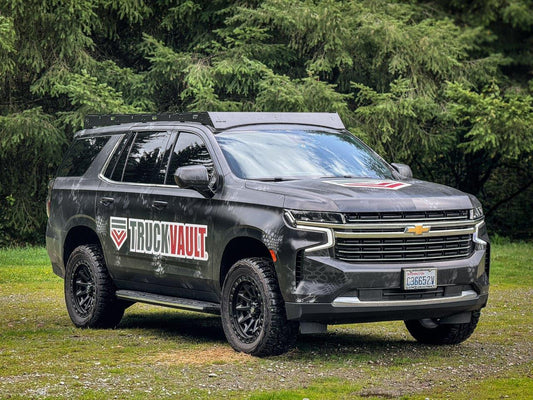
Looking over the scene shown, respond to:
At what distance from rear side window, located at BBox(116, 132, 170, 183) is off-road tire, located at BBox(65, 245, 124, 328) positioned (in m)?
0.91

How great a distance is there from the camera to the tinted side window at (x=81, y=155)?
11.8 meters

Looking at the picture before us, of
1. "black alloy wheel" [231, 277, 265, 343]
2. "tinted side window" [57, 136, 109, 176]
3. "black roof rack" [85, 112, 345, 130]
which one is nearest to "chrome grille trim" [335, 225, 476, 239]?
"black alloy wheel" [231, 277, 265, 343]

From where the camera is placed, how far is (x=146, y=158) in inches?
430

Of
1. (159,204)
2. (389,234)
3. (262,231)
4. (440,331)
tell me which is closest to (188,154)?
(159,204)

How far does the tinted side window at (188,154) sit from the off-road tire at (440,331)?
2.54 m

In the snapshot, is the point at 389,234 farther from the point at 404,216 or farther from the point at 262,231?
the point at 262,231

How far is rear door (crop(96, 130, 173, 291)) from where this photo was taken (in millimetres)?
10602

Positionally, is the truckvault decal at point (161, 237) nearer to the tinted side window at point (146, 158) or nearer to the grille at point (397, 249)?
the tinted side window at point (146, 158)

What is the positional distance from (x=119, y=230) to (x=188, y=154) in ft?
3.96

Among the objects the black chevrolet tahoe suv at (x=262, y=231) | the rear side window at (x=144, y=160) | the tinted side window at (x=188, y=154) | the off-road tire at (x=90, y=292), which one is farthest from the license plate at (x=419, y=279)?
the off-road tire at (x=90, y=292)

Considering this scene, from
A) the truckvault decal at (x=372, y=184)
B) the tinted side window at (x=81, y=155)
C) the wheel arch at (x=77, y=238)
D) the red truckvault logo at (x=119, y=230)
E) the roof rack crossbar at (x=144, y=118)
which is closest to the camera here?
the truckvault decal at (x=372, y=184)

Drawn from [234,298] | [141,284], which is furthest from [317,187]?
[141,284]

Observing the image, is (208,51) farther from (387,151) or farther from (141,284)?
(141,284)

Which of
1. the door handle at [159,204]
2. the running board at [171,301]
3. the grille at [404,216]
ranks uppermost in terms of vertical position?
the grille at [404,216]
